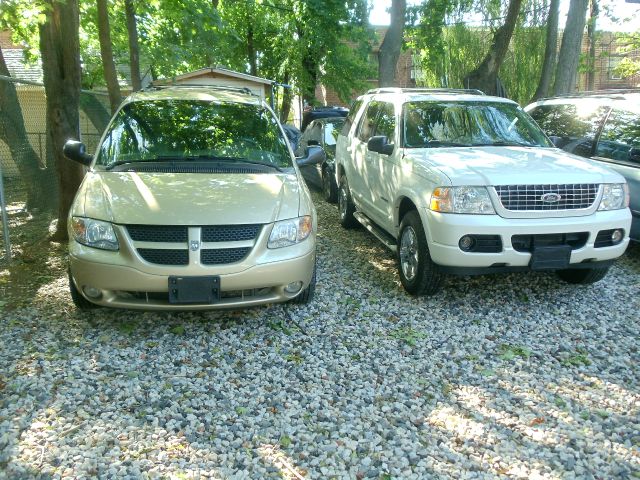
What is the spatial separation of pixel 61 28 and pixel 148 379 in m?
5.08

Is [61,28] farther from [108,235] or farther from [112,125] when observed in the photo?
[108,235]

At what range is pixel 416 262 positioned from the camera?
5.17 m

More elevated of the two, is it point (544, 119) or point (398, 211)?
point (544, 119)

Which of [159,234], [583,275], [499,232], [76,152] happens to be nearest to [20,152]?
[76,152]

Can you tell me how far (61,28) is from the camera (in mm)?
6766

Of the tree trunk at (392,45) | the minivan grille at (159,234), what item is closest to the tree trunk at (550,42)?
the tree trunk at (392,45)

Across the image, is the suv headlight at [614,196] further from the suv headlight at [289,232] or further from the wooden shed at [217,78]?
the wooden shed at [217,78]

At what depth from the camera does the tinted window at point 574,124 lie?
702 cm

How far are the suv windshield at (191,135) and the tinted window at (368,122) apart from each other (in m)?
1.87

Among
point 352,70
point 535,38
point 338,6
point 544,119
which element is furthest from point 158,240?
point 535,38

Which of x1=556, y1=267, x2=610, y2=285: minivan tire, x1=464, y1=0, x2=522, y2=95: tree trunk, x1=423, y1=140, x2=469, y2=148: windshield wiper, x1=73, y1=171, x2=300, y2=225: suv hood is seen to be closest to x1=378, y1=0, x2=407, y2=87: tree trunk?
x1=464, y1=0, x2=522, y2=95: tree trunk

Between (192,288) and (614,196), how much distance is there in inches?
150

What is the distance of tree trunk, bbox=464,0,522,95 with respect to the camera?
1331 cm

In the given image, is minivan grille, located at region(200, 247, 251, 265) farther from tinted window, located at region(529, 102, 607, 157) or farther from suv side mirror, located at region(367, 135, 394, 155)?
tinted window, located at region(529, 102, 607, 157)
